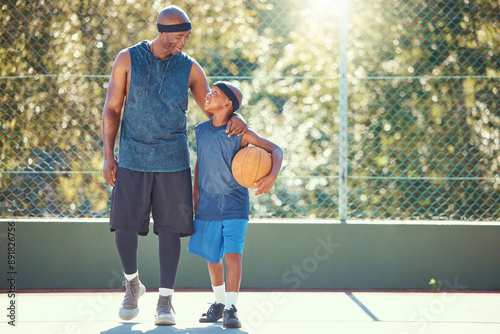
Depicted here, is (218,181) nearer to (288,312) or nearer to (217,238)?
(217,238)

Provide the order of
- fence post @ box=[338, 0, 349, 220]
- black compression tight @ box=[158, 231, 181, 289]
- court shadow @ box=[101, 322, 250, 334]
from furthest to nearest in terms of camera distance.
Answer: fence post @ box=[338, 0, 349, 220]
black compression tight @ box=[158, 231, 181, 289]
court shadow @ box=[101, 322, 250, 334]

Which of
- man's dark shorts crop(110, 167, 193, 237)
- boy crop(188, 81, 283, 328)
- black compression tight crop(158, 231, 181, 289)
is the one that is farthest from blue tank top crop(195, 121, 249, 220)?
black compression tight crop(158, 231, 181, 289)

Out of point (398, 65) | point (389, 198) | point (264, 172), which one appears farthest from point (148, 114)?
point (398, 65)

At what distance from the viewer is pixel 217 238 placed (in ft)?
13.2

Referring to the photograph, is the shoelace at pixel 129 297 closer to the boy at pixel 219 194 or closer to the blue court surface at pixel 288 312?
the blue court surface at pixel 288 312

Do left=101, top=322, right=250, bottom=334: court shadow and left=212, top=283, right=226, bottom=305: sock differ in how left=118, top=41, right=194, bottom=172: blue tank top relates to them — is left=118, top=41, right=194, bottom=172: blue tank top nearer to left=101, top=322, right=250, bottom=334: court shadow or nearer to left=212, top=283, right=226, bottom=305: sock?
left=212, top=283, right=226, bottom=305: sock

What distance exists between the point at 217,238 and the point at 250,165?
1.65 feet

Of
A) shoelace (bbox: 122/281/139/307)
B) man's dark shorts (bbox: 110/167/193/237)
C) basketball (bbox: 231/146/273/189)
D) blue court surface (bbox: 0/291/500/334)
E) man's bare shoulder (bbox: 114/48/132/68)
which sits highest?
man's bare shoulder (bbox: 114/48/132/68)

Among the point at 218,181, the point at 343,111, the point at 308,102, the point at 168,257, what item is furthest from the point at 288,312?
the point at 308,102

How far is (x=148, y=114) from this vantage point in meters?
3.96

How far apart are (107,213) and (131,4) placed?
214cm

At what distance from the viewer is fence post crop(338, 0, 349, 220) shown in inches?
217

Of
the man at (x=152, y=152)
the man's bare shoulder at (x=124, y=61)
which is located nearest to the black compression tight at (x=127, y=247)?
the man at (x=152, y=152)

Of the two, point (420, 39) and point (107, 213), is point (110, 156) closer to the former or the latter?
point (107, 213)
